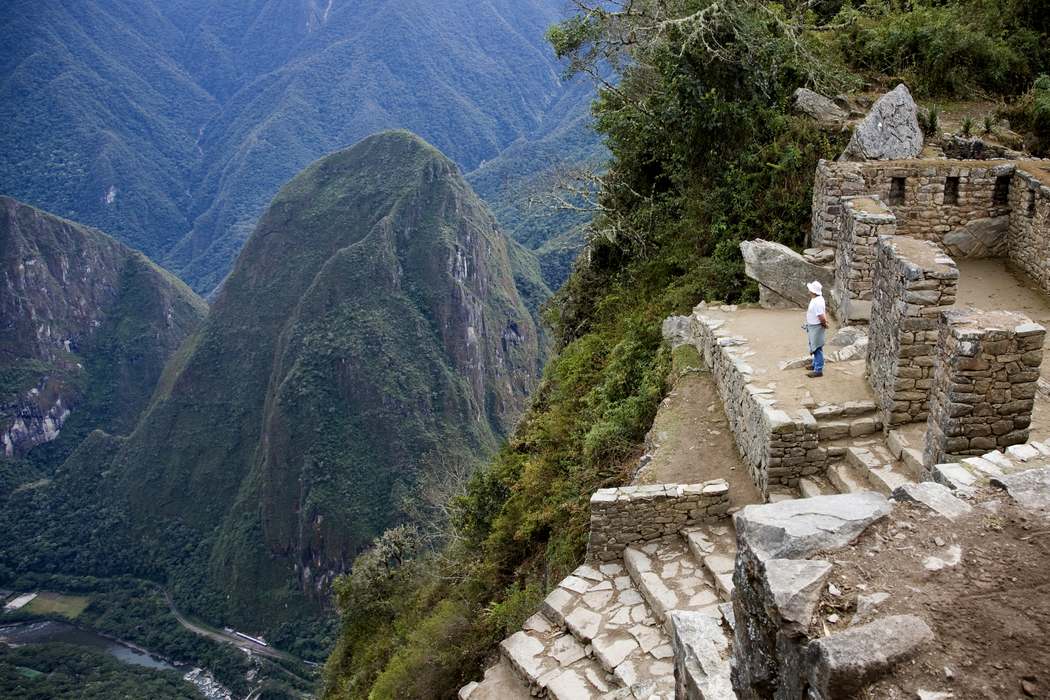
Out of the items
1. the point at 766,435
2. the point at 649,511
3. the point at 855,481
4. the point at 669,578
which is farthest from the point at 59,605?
the point at 855,481

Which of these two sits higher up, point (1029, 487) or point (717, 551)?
point (1029, 487)

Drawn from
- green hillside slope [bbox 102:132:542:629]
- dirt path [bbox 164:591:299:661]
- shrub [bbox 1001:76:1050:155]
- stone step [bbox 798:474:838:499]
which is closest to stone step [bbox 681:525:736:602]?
stone step [bbox 798:474:838:499]

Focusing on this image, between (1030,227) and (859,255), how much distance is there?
3273 millimetres

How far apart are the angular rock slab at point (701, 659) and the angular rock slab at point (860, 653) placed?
95 centimetres

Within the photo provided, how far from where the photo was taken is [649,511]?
22.5 ft

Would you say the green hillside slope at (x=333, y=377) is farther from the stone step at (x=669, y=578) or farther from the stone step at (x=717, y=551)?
the stone step at (x=717, y=551)

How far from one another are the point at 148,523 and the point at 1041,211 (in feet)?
292

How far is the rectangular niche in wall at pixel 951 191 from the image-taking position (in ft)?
34.7

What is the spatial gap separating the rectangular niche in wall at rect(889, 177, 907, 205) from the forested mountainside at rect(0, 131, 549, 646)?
55.3 m

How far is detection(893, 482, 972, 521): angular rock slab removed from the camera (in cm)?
340

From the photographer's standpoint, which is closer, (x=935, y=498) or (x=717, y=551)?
→ (x=935, y=498)

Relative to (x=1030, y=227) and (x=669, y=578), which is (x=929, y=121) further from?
(x=669, y=578)

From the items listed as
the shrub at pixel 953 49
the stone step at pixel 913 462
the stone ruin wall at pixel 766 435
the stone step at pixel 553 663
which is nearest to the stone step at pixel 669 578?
the stone step at pixel 553 663

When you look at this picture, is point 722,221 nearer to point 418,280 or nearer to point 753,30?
point 753,30
